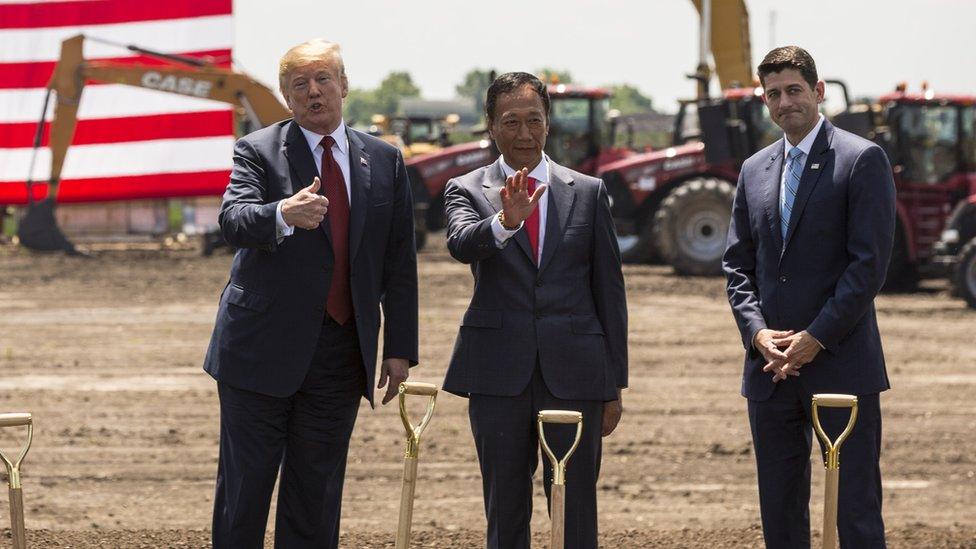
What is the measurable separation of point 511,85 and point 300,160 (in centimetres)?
64

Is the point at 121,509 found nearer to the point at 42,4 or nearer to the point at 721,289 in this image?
the point at 721,289

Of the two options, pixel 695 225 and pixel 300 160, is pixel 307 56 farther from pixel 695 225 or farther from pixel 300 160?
pixel 695 225

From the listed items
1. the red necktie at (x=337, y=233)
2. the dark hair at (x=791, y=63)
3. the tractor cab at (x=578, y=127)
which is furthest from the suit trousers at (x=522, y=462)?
the tractor cab at (x=578, y=127)

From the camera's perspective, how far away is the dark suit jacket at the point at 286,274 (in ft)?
15.0

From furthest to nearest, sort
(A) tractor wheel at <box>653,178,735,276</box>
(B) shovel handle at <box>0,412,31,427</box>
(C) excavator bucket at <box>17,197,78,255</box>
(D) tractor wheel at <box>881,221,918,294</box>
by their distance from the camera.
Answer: (C) excavator bucket at <box>17,197,78,255</box> < (A) tractor wheel at <box>653,178,735,276</box> < (D) tractor wheel at <box>881,221,918,294</box> < (B) shovel handle at <box>0,412,31,427</box>

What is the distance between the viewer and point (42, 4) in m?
30.6

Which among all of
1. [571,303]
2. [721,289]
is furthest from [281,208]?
[721,289]

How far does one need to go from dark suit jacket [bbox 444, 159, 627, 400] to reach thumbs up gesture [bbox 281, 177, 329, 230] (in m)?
0.46

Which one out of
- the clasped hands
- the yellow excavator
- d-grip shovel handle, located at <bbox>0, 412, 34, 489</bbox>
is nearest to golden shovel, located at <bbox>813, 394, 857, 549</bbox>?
the clasped hands

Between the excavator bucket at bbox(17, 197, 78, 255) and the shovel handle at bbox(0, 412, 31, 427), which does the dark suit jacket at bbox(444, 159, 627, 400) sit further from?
the excavator bucket at bbox(17, 197, 78, 255)

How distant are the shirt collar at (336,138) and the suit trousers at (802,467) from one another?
55.9 inches

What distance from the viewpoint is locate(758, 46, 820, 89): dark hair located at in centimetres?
458

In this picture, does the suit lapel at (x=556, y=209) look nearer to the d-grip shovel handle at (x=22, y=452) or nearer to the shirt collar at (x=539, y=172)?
the shirt collar at (x=539, y=172)

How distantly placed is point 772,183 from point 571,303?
71 cm
